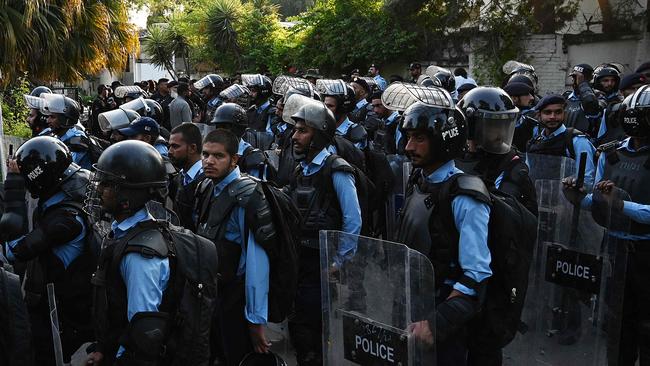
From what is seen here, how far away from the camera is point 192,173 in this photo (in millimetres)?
5266

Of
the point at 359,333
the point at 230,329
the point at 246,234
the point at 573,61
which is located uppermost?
the point at 573,61

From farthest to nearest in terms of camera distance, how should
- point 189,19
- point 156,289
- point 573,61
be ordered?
point 189,19
point 573,61
point 156,289

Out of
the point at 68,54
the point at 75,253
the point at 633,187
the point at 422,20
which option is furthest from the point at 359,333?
the point at 422,20

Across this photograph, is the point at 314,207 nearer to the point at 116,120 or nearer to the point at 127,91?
the point at 116,120

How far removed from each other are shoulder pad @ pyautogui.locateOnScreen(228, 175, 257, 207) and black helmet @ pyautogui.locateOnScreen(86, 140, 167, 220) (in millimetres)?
880

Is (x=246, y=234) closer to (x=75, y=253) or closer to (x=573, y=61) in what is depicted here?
(x=75, y=253)

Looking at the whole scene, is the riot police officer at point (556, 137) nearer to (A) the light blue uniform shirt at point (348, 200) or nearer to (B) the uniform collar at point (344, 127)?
(B) the uniform collar at point (344, 127)

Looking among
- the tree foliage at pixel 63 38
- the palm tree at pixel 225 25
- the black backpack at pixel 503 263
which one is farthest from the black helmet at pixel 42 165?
the palm tree at pixel 225 25

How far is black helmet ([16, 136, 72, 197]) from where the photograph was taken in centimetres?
414

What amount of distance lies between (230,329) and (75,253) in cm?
102

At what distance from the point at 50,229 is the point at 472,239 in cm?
235

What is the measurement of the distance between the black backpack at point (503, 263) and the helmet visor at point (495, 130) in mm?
826

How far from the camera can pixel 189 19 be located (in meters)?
30.5

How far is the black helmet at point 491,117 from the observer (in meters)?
4.30
